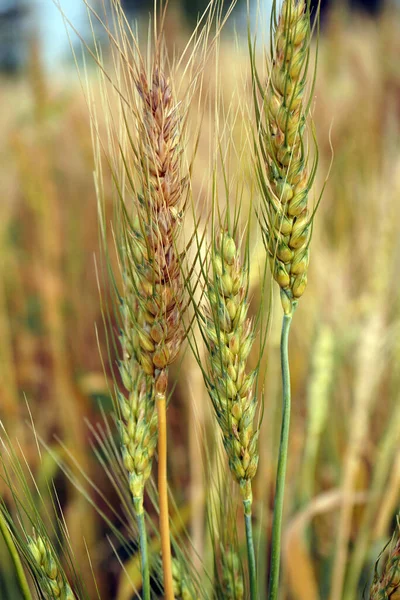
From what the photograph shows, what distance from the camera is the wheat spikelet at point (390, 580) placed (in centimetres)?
42

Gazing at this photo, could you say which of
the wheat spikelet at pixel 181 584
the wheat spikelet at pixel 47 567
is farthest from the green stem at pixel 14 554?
the wheat spikelet at pixel 181 584

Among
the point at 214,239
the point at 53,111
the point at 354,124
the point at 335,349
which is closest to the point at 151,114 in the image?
the point at 214,239

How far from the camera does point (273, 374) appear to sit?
1141 mm

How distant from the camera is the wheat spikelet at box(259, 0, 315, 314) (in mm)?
415

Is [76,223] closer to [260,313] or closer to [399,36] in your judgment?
[260,313]

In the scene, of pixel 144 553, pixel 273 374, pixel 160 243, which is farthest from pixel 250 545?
pixel 273 374

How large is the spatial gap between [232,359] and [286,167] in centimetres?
14

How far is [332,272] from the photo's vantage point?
53.2 inches

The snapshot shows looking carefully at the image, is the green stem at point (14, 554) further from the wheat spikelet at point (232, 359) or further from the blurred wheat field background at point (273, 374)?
the wheat spikelet at point (232, 359)

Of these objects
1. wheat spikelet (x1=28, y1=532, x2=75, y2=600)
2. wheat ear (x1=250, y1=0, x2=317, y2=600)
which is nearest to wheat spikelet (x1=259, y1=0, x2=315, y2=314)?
wheat ear (x1=250, y1=0, x2=317, y2=600)

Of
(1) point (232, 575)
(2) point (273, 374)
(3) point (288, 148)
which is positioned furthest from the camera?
(2) point (273, 374)

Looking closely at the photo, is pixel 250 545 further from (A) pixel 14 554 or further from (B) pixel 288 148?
(B) pixel 288 148

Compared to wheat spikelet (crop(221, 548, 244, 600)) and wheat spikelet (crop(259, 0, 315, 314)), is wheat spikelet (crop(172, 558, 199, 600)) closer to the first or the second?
wheat spikelet (crop(221, 548, 244, 600))

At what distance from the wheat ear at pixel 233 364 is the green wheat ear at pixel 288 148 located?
34 millimetres
